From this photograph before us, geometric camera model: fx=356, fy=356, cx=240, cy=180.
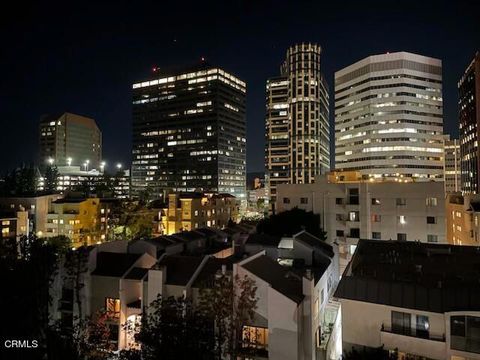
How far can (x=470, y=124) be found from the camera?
100312mm

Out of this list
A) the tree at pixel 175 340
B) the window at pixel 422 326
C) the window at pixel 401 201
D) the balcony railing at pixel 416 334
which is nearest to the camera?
the tree at pixel 175 340

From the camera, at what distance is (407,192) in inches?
1556

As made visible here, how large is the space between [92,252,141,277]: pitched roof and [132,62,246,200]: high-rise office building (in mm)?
107086

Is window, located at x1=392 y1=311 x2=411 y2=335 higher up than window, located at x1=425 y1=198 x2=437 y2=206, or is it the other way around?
window, located at x1=425 y1=198 x2=437 y2=206

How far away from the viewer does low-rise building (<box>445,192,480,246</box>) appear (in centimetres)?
4025

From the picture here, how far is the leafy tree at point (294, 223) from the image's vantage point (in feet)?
133

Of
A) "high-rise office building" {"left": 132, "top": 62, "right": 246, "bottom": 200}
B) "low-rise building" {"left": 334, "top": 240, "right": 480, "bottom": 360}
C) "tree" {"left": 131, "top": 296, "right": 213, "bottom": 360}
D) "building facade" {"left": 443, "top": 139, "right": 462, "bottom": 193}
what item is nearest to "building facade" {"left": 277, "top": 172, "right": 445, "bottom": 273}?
"low-rise building" {"left": 334, "top": 240, "right": 480, "bottom": 360}

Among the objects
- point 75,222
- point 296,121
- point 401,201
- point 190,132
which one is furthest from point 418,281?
point 190,132

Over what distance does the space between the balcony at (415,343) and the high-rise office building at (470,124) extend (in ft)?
305

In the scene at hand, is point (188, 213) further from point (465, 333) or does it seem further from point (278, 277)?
point (465, 333)

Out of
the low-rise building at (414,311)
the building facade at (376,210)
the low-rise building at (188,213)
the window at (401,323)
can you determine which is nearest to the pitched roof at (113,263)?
the low-rise building at (414,311)

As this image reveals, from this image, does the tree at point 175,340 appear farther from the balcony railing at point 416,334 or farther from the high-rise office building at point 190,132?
the high-rise office building at point 190,132

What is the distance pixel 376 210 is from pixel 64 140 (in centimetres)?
15325

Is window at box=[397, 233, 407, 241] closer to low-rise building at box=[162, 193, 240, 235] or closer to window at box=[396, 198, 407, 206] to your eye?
window at box=[396, 198, 407, 206]
